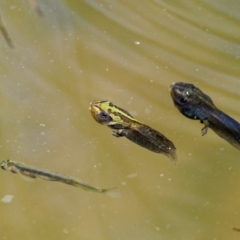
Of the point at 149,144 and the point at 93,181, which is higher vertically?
the point at 149,144

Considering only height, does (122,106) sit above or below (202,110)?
below

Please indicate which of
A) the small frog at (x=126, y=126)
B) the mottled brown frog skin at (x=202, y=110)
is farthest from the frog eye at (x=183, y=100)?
the small frog at (x=126, y=126)

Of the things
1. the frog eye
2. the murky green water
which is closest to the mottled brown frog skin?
the frog eye

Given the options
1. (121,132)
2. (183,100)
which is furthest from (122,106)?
(183,100)

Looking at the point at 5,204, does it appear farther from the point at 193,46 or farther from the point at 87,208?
the point at 193,46

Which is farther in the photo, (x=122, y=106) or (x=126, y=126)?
(x=122, y=106)

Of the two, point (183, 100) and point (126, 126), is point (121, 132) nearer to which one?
point (126, 126)

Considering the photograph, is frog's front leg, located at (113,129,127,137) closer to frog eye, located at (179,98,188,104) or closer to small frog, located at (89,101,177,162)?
small frog, located at (89,101,177,162)

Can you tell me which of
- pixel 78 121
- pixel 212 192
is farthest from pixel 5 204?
pixel 212 192
